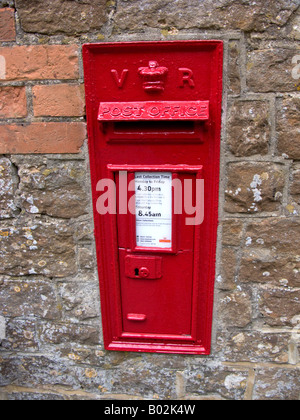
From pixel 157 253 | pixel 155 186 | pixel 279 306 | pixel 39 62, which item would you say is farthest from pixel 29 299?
pixel 279 306

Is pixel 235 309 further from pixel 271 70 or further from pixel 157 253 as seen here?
pixel 271 70

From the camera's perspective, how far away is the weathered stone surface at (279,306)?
4.63 ft

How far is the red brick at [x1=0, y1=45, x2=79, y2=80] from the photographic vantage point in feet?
4.09

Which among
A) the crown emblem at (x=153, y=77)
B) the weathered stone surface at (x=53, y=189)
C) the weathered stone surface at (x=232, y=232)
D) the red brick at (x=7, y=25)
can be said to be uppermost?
the red brick at (x=7, y=25)

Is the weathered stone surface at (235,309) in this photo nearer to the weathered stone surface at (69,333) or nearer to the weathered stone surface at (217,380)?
the weathered stone surface at (217,380)

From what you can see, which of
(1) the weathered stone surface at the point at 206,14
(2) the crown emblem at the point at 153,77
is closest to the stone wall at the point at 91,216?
(1) the weathered stone surface at the point at 206,14

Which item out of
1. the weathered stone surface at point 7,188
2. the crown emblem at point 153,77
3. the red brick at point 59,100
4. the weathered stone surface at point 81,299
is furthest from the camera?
the weathered stone surface at point 81,299

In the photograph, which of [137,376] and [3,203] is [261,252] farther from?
[3,203]

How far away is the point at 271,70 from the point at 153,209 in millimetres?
688

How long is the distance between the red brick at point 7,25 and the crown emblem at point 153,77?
0.53m

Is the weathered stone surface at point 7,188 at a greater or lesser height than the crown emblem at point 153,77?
lesser

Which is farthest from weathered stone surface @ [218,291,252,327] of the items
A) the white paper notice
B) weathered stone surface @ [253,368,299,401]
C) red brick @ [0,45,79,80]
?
red brick @ [0,45,79,80]

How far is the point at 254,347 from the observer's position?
58.7 inches

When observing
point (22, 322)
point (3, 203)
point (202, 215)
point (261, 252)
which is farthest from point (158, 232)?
point (22, 322)
